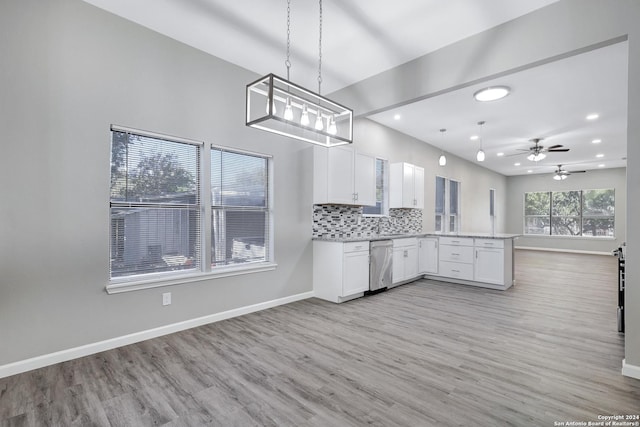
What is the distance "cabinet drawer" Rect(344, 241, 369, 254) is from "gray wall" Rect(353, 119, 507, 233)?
1.78 meters

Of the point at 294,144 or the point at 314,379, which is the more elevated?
the point at 294,144

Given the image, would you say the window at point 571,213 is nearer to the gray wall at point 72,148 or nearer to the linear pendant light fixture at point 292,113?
the linear pendant light fixture at point 292,113

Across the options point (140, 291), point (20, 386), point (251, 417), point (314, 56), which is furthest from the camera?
point (314, 56)

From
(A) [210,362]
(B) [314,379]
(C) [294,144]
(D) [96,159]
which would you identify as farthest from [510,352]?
(D) [96,159]

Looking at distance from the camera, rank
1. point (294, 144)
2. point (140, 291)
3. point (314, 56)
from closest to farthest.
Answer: point (140, 291), point (314, 56), point (294, 144)

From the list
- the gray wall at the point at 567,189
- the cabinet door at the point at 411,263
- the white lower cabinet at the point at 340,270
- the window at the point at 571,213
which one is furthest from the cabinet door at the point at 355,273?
the window at the point at 571,213

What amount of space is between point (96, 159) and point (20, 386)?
1.84m

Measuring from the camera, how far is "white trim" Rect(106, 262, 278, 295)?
9.71 ft

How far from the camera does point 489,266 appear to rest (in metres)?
5.38

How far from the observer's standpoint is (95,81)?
2861 mm

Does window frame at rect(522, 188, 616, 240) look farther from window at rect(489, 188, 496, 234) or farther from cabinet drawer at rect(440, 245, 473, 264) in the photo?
cabinet drawer at rect(440, 245, 473, 264)

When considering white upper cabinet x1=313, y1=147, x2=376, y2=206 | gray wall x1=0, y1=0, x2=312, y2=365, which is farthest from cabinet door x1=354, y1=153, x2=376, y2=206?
gray wall x1=0, y1=0, x2=312, y2=365

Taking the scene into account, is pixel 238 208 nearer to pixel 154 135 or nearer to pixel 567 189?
pixel 154 135

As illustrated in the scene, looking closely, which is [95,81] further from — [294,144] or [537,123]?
[537,123]
